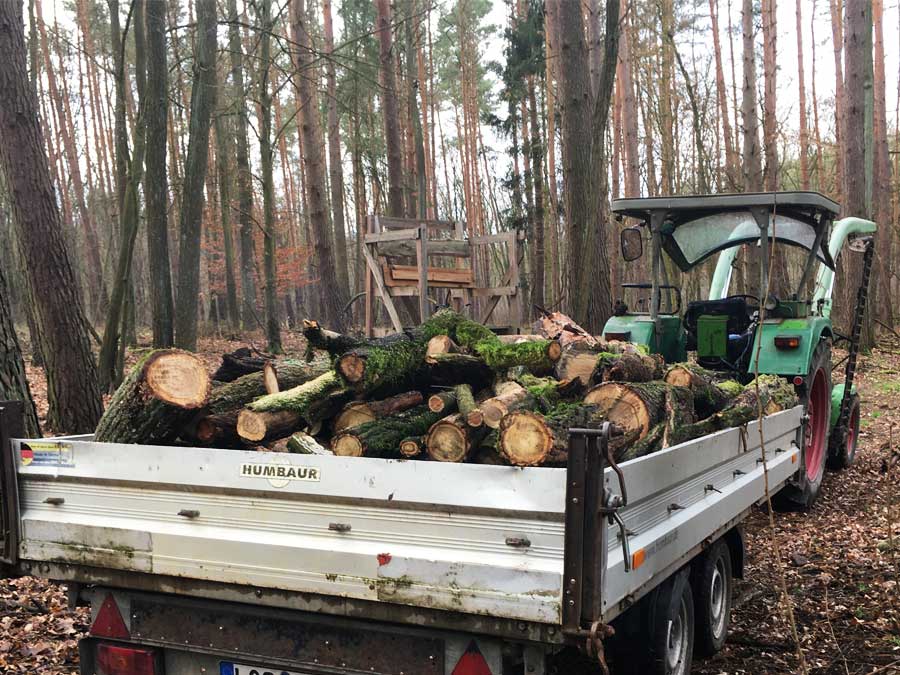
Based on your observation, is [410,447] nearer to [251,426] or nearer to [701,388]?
[251,426]

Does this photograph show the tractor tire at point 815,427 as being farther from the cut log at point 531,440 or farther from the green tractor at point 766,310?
the cut log at point 531,440

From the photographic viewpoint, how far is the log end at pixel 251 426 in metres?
3.74

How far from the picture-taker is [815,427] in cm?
736

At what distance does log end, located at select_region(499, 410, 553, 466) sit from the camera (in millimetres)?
3158

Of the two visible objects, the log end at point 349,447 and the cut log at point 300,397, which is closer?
the log end at point 349,447

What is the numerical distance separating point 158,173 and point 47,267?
5458 mm

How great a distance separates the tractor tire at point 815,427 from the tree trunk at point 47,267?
644cm

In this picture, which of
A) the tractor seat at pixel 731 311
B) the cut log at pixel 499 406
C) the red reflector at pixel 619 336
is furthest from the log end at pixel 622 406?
the tractor seat at pixel 731 311

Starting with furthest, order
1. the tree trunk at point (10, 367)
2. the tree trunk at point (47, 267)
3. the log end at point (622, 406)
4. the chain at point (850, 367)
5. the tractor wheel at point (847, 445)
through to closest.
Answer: the tractor wheel at point (847, 445) < the tree trunk at point (47, 267) < the chain at point (850, 367) < the tree trunk at point (10, 367) < the log end at point (622, 406)

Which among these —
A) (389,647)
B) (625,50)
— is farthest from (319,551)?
(625,50)

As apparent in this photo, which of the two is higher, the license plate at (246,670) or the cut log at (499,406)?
the cut log at (499,406)

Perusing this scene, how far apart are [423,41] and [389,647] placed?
1203 inches

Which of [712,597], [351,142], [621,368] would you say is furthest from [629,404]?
[351,142]

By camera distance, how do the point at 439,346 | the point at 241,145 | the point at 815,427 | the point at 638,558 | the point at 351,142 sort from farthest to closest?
the point at 351,142 < the point at 241,145 < the point at 815,427 < the point at 439,346 < the point at 638,558
